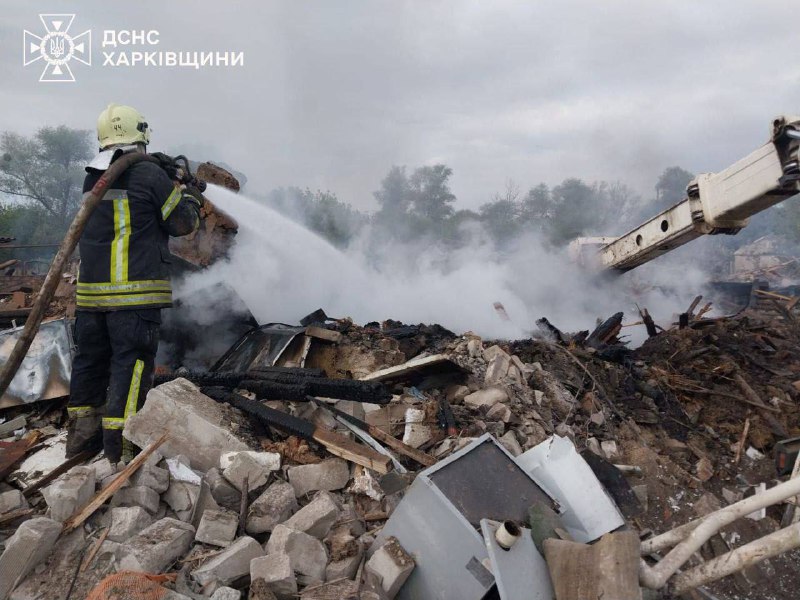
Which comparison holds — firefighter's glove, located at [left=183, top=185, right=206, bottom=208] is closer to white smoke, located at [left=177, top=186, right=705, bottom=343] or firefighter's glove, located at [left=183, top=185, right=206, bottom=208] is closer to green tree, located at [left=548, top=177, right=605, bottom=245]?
white smoke, located at [left=177, top=186, right=705, bottom=343]

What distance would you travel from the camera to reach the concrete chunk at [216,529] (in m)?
2.42

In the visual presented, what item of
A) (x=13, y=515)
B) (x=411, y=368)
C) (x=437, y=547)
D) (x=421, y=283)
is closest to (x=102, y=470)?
(x=13, y=515)

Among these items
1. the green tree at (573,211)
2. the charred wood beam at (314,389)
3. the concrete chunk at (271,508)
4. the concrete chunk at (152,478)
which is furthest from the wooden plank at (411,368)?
the green tree at (573,211)

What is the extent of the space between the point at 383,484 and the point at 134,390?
66.7 inches

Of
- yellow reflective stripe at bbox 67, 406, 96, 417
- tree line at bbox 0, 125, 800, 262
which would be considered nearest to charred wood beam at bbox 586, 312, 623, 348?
yellow reflective stripe at bbox 67, 406, 96, 417

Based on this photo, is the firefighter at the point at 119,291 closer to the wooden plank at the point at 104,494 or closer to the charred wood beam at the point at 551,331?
the wooden plank at the point at 104,494

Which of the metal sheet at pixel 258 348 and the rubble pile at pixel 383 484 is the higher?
the metal sheet at pixel 258 348

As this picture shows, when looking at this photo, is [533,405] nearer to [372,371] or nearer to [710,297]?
[372,371]

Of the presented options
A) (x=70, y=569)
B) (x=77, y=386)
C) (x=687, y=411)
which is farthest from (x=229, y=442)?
(x=687, y=411)

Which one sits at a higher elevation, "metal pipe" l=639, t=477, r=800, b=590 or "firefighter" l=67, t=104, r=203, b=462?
"firefighter" l=67, t=104, r=203, b=462

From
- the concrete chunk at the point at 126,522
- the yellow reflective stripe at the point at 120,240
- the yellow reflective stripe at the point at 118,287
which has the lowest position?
the concrete chunk at the point at 126,522

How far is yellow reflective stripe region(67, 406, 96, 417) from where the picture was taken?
3363 millimetres

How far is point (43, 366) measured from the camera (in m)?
4.22

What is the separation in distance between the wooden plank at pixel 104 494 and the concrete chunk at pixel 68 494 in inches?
1.2
